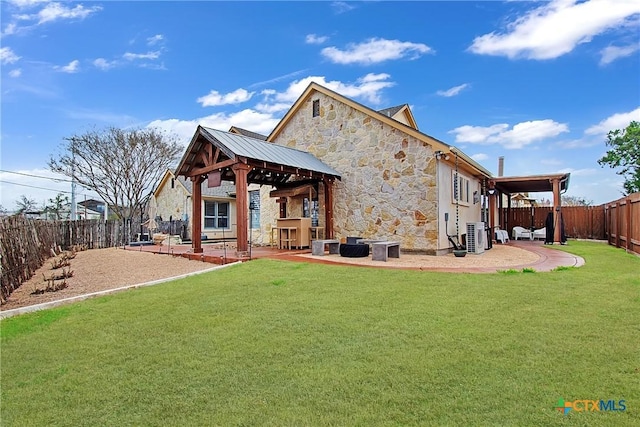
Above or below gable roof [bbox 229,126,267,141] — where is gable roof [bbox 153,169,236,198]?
below

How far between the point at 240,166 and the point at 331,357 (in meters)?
7.64

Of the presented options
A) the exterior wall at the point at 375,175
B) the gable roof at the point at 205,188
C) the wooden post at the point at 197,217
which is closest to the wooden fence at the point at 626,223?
the exterior wall at the point at 375,175

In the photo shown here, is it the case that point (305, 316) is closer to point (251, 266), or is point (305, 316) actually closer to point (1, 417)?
point (1, 417)

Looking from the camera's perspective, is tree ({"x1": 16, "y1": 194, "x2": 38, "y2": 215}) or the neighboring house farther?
tree ({"x1": 16, "y1": 194, "x2": 38, "y2": 215})

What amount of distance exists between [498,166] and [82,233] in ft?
73.3

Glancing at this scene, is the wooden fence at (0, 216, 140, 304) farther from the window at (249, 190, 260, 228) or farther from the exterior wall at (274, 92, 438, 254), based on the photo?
the exterior wall at (274, 92, 438, 254)

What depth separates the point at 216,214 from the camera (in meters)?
23.4

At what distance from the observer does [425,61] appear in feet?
49.2

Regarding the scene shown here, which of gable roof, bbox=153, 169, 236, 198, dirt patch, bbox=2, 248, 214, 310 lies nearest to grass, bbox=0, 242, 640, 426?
dirt patch, bbox=2, 248, 214, 310

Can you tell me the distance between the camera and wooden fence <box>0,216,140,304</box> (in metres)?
7.19

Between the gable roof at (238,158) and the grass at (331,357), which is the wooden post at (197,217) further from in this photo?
the grass at (331,357)

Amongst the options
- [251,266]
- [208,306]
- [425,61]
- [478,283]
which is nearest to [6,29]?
[251,266]

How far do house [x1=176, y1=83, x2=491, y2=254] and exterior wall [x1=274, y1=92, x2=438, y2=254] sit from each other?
0.10 feet

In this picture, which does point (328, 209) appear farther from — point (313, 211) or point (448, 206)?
point (448, 206)
